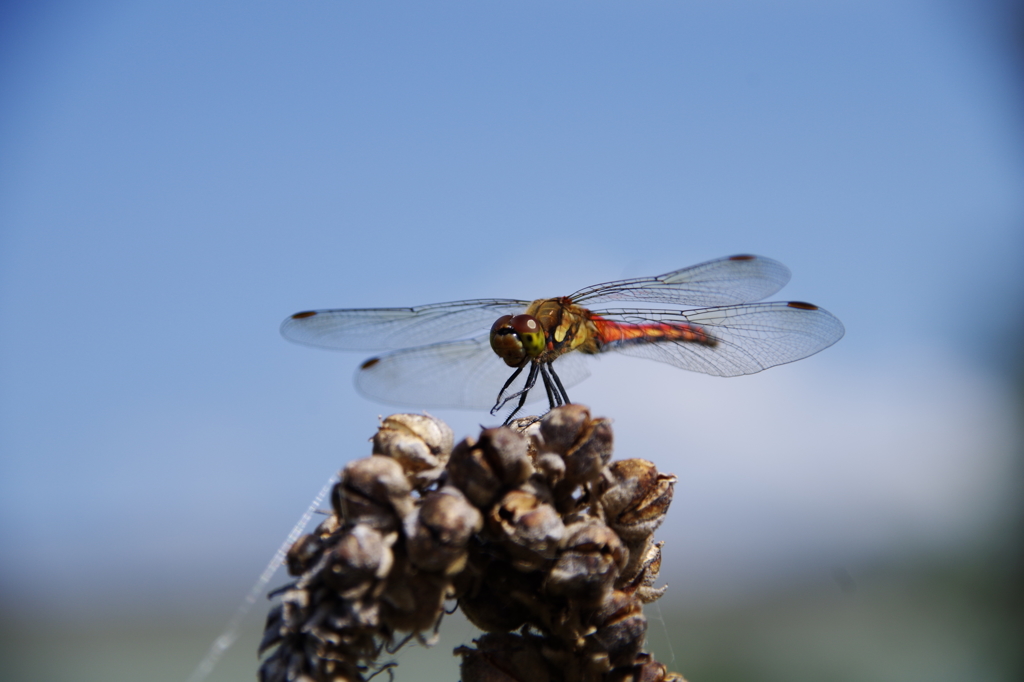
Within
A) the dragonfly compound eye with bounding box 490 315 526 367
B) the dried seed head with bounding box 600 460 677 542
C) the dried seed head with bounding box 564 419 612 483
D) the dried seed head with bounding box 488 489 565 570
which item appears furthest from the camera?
the dragonfly compound eye with bounding box 490 315 526 367

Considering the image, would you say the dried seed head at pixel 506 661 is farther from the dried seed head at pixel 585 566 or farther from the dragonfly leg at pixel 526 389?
the dragonfly leg at pixel 526 389

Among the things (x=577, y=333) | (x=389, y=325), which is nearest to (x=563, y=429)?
(x=577, y=333)

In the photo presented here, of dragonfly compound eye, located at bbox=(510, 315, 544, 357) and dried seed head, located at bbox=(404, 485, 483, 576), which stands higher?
dragonfly compound eye, located at bbox=(510, 315, 544, 357)

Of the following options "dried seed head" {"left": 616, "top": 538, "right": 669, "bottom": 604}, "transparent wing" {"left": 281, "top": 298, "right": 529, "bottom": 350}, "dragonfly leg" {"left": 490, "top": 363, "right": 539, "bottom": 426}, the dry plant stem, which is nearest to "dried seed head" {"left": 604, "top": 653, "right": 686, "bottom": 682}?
the dry plant stem

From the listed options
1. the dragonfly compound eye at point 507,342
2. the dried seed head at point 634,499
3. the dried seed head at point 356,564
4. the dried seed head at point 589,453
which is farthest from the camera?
the dragonfly compound eye at point 507,342

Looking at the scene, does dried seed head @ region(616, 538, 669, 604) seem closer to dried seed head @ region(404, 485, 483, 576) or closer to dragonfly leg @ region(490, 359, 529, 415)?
dried seed head @ region(404, 485, 483, 576)

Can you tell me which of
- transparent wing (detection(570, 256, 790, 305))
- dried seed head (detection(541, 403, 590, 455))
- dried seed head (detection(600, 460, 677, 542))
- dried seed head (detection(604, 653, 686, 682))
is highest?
transparent wing (detection(570, 256, 790, 305))

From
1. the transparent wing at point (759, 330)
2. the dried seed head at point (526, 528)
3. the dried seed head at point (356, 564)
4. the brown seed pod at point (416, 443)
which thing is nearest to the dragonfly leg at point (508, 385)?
the transparent wing at point (759, 330)

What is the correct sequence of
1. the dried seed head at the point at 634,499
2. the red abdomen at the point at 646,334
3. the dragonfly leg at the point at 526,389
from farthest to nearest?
the red abdomen at the point at 646,334 < the dragonfly leg at the point at 526,389 < the dried seed head at the point at 634,499
